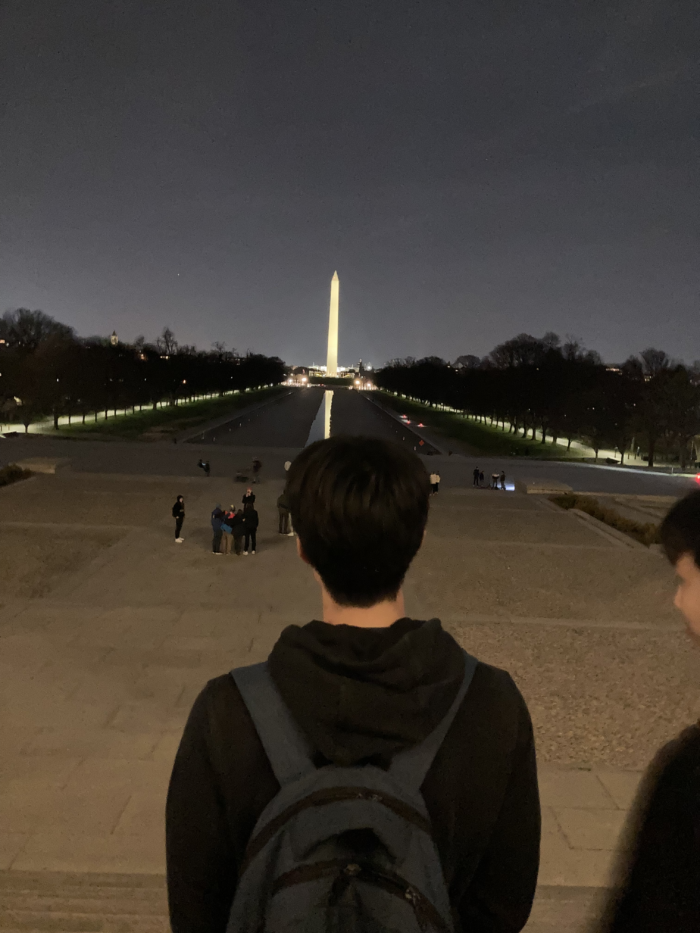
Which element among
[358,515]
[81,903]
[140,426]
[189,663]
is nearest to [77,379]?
[140,426]

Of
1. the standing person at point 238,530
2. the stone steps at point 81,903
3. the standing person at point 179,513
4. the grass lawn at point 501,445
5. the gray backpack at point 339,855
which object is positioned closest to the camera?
the gray backpack at point 339,855

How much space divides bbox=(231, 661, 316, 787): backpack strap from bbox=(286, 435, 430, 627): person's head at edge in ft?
0.75

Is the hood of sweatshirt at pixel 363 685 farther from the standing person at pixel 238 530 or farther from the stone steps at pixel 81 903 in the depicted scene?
the standing person at pixel 238 530

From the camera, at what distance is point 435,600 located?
1087 centimetres

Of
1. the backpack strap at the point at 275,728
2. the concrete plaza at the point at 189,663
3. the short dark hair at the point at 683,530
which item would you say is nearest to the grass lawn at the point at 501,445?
the concrete plaza at the point at 189,663

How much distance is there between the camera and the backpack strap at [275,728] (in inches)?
50.0

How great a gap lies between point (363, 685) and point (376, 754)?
15 centimetres

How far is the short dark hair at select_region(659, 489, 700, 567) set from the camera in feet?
5.44

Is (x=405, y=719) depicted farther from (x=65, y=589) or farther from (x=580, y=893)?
(x=65, y=589)

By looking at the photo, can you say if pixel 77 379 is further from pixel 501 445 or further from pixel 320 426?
pixel 501 445

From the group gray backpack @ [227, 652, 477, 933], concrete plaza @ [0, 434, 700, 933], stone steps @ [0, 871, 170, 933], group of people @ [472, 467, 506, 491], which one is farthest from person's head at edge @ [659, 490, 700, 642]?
group of people @ [472, 467, 506, 491]

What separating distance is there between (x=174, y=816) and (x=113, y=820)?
391 centimetres

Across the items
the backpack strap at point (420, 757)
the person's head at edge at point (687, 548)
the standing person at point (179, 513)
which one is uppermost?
the person's head at edge at point (687, 548)

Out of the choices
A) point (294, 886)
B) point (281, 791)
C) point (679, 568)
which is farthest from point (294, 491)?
point (679, 568)
